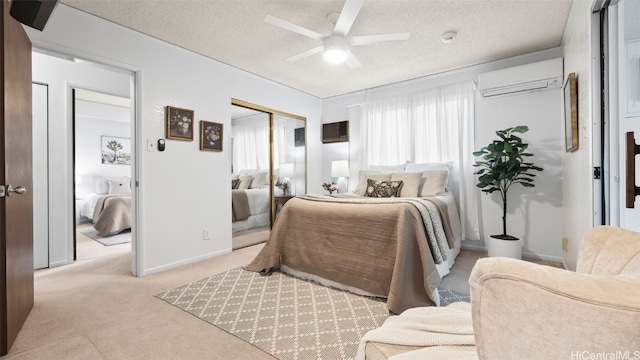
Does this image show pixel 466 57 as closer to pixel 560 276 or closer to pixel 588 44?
pixel 588 44

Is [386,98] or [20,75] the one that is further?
[386,98]

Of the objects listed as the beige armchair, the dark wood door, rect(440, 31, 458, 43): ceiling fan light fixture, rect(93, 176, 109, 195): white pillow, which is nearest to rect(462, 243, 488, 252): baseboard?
rect(440, 31, 458, 43): ceiling fan light fixture

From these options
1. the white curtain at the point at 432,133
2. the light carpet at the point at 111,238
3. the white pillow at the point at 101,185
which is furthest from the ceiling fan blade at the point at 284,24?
the white pillow at the point at 101,185

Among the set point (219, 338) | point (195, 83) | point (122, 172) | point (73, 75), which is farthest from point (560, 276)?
point (122, 172)

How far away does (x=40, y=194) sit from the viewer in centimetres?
294

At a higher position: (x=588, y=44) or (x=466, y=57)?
(x=466, y=57)

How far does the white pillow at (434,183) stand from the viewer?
11.0ft

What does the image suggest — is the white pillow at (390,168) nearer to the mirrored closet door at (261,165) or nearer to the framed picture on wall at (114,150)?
the mirrored closet door at (261,165)

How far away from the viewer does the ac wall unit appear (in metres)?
2.94

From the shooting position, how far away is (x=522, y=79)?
3.08 m

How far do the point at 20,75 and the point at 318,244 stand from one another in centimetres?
230

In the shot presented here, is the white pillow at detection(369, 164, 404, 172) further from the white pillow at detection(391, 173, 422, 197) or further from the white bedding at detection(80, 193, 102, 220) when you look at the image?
the white bedding at detection(80, 193, 102, 220)

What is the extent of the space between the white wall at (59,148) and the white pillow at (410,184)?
3.76 meters

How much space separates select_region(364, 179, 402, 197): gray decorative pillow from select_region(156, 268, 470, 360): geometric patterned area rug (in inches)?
55.2
